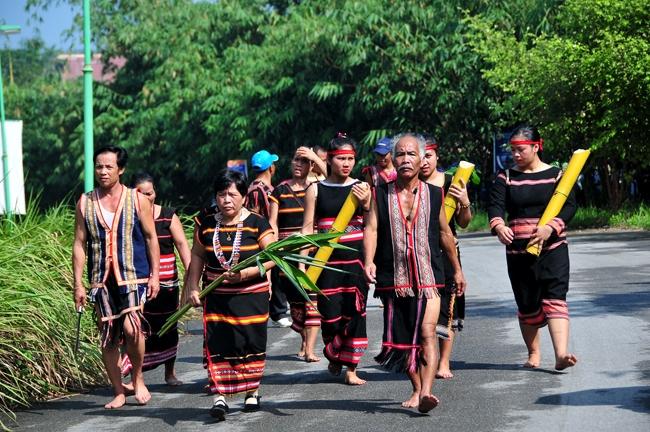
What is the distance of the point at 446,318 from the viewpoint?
9.29 metres

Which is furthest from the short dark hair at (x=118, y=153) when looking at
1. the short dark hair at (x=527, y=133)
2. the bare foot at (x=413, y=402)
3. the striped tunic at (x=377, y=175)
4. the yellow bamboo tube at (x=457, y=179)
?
the short dark hair at (x=527, y=133)

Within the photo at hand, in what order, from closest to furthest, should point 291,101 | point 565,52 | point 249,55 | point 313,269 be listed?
1. point 313,269
2. point 565,52
3. point 291,101
4. point 249,55

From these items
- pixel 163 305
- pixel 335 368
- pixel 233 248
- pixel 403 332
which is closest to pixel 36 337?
pixel 163 305

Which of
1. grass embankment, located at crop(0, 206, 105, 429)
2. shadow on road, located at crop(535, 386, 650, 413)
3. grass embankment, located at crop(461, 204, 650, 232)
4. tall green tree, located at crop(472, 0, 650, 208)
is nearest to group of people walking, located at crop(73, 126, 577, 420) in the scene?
grass embankment, located at crop(0, 206, 105, 429)

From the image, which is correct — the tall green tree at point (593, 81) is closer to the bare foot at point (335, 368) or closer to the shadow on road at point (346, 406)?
the bare foot at point (335, 368)

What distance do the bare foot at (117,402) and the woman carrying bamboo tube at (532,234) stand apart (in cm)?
301

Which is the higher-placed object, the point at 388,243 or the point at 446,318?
the point at 388,243

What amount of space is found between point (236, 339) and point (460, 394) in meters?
1.60

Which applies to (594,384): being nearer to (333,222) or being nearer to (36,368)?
(333,222)

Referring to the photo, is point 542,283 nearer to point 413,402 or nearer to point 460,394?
point 460,394

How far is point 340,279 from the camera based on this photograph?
9.98m

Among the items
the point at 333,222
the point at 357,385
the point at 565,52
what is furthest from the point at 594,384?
the point at 565,52

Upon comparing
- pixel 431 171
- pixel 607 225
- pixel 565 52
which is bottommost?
pixel 607 225

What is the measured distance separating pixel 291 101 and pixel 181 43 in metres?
9.40
